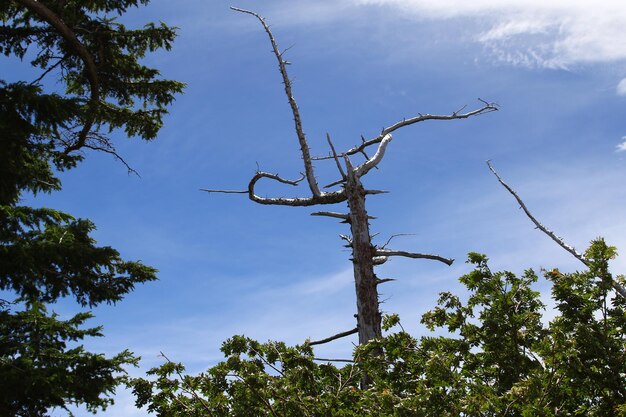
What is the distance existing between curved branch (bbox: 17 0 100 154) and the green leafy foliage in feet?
24.5

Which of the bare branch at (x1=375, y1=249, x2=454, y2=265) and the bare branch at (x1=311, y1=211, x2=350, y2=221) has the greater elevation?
the bare branch at (x1=311, y1=211, x2=350, y2=221)

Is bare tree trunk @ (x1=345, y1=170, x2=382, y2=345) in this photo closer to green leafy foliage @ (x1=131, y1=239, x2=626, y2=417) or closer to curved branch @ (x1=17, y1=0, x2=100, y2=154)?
green leafy foliage @ (x1=131, y1=239, x2=626, y2=417)

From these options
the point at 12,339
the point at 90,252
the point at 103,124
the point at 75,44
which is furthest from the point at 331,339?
the point at 75,44

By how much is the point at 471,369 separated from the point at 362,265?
272 inches

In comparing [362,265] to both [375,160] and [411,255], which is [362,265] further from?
[375,160]

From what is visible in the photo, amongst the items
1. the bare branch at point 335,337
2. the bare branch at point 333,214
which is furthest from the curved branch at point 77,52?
the bare branch at point 335,337

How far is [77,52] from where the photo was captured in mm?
14641

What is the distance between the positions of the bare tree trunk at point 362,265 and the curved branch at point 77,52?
635 cm

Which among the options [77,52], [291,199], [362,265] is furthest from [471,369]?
[77,52]

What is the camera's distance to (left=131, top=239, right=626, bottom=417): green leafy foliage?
616 centimetres

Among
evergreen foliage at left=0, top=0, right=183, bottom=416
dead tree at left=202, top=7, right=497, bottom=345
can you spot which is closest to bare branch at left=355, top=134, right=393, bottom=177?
dead tree at left=202, top=7, right=497, bottom=345

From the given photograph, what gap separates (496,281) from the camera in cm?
748

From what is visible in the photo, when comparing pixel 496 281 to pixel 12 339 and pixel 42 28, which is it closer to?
pixel 12 339

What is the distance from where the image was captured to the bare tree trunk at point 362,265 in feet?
45.1
